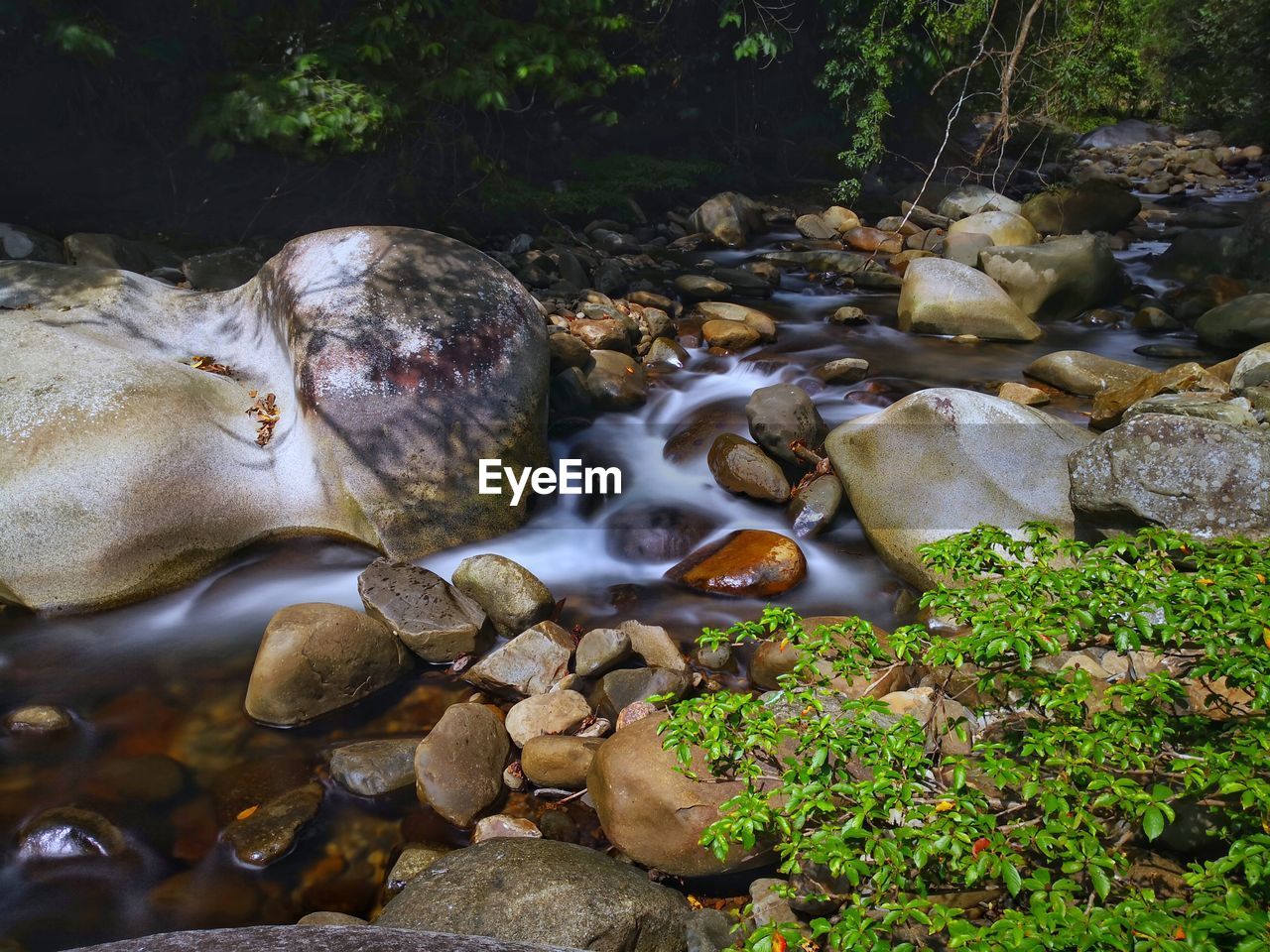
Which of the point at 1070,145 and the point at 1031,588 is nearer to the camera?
the point at 1031,588

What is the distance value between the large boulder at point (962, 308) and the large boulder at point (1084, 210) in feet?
12.9

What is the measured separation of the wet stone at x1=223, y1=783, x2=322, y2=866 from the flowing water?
48mm

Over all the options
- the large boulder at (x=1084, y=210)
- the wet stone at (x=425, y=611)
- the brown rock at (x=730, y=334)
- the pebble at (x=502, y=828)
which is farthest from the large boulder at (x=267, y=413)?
the large boulder at (x=1084, y=210)

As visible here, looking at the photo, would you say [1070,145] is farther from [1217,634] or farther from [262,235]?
[1217,634]

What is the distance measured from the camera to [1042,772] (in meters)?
2.55

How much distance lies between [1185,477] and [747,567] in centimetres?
→ 232

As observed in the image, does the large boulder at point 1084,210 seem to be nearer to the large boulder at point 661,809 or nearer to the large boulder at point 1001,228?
the large boulder at point 1001,228

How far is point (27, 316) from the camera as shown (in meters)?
5.49

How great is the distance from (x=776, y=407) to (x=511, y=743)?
3.22 m

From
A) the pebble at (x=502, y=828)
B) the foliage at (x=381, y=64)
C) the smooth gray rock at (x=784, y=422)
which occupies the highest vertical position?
the foliage at (x=381, y=64)

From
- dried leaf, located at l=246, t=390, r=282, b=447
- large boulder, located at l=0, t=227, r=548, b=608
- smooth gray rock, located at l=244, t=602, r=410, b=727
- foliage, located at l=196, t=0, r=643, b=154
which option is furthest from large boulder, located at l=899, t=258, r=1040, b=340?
smooth gray rock, located at l=244, t=602, r=410, b=727

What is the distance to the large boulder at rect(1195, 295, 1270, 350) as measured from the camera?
770 cm

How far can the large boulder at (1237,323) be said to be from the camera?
7.70 meters

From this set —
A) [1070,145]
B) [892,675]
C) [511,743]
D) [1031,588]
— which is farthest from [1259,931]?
[1070,145]
